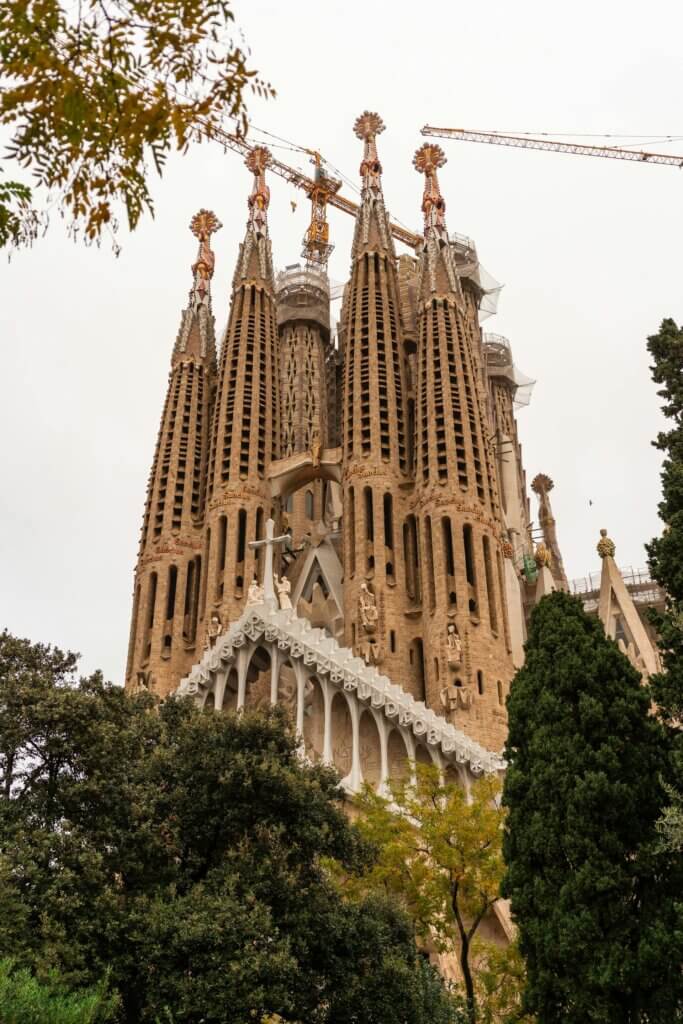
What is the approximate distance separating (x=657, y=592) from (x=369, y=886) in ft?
130

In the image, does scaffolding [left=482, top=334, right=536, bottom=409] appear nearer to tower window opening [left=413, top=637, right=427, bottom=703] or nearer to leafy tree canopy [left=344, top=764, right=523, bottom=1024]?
tower window opening [left=413, top=637, right=427, bottom=703]

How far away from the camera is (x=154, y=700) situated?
2006 cm

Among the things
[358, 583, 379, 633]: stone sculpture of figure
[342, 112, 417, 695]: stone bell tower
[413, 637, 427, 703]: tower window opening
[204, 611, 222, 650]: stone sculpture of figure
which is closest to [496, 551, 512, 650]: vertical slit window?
[413, 637, 427, 703]: tower window opening

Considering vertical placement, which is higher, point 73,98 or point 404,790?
point 404,790

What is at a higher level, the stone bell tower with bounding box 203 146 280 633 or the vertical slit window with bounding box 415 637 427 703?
the stone bell tower with bounding box 203 146 280 633

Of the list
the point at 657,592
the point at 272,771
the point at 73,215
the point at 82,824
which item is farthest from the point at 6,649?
the point at 657,592

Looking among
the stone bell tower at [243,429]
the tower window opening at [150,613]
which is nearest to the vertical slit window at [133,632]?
the tower window opening at [150,613]

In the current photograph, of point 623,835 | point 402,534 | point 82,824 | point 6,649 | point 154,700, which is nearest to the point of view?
point 623,835

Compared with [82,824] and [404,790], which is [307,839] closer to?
[82,824]

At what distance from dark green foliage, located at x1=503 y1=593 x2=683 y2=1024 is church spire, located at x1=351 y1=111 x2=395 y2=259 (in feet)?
126

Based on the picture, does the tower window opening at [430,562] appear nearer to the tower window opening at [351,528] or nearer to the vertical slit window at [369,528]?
the vertical slit window at [369,528]

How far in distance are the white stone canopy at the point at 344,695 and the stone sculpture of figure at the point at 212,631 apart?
6906mm

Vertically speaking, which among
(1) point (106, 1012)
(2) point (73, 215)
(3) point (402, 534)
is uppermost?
(3) point (402, 534)

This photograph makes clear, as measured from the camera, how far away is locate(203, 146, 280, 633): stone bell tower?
4403 cm
